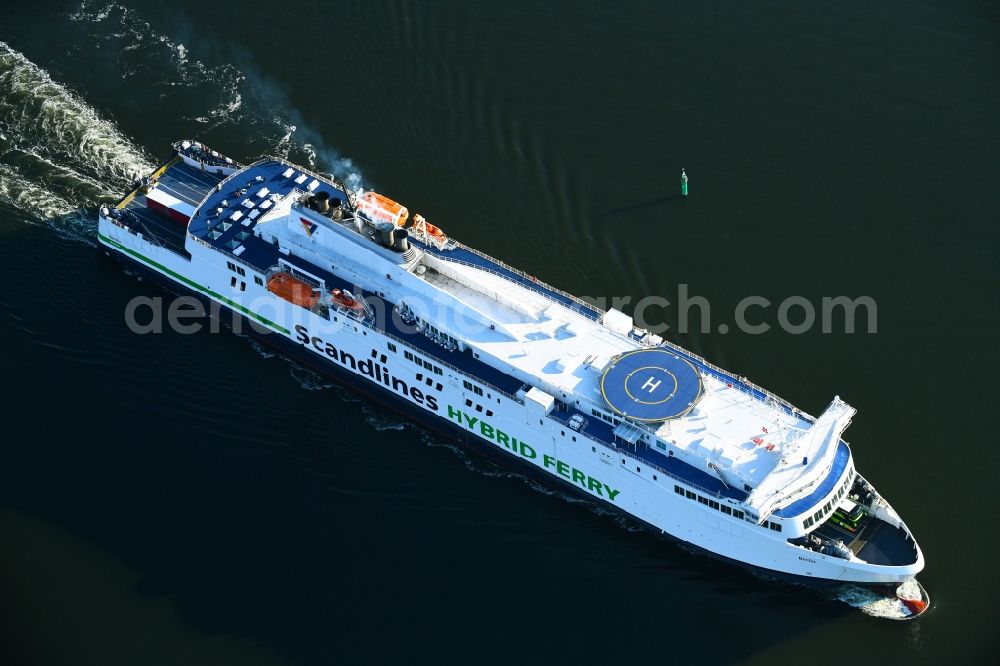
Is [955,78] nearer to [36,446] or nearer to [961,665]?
[961,665]

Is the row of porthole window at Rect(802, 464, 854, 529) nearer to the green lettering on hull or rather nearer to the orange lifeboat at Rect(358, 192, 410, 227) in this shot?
the green lettering on hull

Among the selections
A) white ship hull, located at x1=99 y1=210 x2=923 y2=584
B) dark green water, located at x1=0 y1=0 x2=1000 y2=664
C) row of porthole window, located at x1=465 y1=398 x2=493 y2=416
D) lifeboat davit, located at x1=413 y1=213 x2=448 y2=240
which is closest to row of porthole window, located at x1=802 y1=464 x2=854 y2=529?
white ship hull, located at x1=99 y1=210 x2=923 y2=584

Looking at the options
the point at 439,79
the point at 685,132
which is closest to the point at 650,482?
the point at 685,132

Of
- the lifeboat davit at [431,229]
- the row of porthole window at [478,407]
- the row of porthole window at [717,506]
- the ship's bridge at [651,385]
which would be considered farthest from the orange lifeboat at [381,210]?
the row of porthole window at [717,506]

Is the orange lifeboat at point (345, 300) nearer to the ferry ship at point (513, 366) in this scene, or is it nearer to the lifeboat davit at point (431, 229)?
the ferry ship at point (513, 366)

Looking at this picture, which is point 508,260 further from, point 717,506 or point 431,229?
point 717,506
